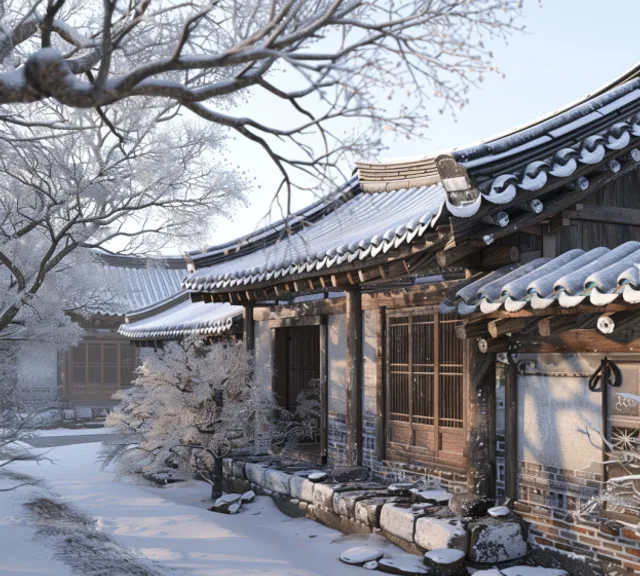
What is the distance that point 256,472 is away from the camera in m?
10.2

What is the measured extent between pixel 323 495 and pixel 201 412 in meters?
2.69

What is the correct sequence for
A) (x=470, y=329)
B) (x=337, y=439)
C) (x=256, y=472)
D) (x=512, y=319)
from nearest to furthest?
(x=512, y=319) → (x=470, y=329) → (x=337, y=439) → (x=256, y=472)

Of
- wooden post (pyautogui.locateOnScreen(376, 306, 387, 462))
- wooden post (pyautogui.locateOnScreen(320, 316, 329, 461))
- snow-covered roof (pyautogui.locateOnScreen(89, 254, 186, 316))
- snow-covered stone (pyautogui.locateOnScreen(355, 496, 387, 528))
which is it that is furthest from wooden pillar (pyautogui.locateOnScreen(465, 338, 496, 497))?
snow-covered roof (pyautogui.locateOnScreen(89, 254, 186, 316))

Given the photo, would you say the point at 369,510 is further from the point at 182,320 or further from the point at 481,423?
the point at 182,320

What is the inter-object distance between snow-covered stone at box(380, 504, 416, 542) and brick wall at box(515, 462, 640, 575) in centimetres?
102

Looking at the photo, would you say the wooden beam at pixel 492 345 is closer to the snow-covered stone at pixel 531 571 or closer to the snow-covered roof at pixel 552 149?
the snow-covered roof at pixel 552 149

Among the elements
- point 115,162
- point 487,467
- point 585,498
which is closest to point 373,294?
point 487,467

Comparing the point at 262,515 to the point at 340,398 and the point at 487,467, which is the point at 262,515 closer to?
the point at 340,398

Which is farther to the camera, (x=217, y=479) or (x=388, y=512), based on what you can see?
(x=217, y=479)

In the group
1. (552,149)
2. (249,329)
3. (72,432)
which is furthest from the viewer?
(72,432)

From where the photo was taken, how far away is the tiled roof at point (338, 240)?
23.9ft

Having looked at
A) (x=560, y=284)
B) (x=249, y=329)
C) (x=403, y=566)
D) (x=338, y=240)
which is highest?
(x=338, y=240)

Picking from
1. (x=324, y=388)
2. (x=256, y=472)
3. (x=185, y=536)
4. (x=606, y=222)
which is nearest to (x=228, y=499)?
(x=256, y=472)

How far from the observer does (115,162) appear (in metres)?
11.1
